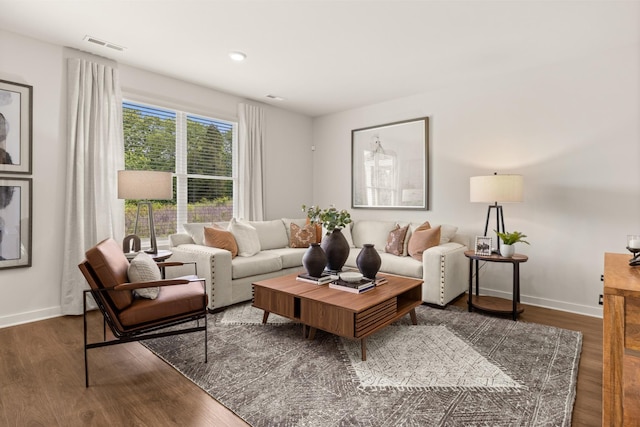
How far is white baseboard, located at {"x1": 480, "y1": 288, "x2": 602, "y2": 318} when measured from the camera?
3437 millimetres

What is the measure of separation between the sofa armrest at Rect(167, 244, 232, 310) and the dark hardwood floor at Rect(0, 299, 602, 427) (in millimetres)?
831

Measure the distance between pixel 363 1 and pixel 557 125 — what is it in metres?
2.53

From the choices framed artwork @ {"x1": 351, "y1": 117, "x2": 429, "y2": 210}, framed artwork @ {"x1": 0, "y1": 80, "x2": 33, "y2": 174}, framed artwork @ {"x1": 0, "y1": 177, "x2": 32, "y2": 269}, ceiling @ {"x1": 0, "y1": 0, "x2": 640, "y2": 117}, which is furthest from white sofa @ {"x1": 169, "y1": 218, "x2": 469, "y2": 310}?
ceiling @ {"x1": 0, "y1": 0, "x2": 640, "y2": 117}

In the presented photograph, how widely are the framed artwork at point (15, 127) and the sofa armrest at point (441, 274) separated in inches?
157

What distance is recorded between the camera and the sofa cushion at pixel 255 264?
356 cm

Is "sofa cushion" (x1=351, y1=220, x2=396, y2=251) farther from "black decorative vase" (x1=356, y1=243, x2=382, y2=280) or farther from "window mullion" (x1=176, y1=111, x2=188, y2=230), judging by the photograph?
"window mullion" (x1=176, y1=111, x2=188, y2=230)

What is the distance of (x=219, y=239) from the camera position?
3746 mm

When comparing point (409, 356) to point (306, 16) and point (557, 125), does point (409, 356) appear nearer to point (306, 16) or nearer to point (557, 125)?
point (306, 16)

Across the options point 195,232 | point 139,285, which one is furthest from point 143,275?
point 195,232

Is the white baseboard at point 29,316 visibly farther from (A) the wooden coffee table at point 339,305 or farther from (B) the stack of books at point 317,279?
(B) the stack of books at point 317,279

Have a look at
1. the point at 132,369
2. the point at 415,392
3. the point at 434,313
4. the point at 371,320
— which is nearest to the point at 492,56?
the point at 434,313

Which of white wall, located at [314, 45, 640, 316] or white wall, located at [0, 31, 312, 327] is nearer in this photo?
white wall, located at [0, 31, 312, 327]

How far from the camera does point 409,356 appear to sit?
2.44 meters

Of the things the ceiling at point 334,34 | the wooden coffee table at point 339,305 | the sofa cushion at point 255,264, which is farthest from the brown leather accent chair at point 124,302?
the ceiling at point 334,34
